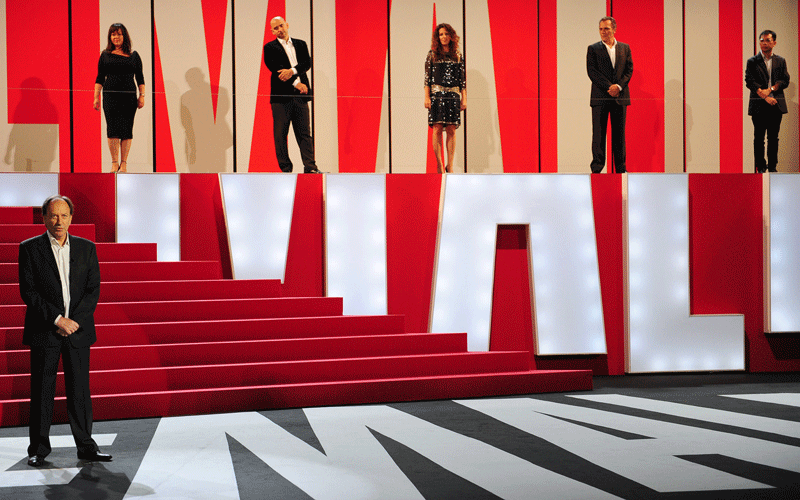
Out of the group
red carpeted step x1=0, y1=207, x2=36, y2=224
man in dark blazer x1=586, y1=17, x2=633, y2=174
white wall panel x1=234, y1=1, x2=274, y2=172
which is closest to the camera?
red carpeted step x1=0, y1=207, x2=36, y2=224

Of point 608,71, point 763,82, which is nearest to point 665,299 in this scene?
point 608,71

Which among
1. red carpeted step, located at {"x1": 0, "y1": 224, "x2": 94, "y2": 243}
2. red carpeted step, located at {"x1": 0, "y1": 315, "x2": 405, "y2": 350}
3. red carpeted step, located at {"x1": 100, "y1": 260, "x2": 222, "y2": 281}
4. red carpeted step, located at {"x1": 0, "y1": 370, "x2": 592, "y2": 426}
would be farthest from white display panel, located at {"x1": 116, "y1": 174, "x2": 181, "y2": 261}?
red carpeted step, located at {"x1": 0, "y1": 370, "x2": 592, "y2": 426}

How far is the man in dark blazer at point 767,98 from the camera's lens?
861 centimetres

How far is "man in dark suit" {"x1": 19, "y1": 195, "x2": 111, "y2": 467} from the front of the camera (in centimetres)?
426

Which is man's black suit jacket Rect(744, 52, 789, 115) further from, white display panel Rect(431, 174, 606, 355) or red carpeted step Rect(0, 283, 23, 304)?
red carpeted step Rect(0, 283, 23, 304)

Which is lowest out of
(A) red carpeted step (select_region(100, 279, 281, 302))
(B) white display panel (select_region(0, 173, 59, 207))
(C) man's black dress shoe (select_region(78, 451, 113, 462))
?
(C) man's black dress shoe (select_region(78, 451, 113, 462))

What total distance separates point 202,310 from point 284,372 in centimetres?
108

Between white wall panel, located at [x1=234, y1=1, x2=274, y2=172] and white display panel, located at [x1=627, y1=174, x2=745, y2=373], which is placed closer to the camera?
white display panel, located at [x1=627, y1=174, x2=745, y2=373]

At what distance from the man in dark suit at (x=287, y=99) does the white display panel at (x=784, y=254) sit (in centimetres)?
494

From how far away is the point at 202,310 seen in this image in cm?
685

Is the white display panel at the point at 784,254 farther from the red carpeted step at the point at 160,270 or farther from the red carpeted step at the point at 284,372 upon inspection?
the red carpeted step at the point at 160,270

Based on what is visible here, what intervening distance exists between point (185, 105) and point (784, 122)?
6439 mm

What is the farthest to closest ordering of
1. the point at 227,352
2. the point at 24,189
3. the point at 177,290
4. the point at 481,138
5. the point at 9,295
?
the point at 481,138
the point at 24,189
the point at 177,290
the point at 9,295
the point at 227,352

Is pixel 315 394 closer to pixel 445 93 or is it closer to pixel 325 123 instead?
pixel 325 123
